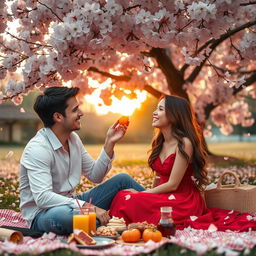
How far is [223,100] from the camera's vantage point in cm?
1678

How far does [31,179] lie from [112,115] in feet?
141

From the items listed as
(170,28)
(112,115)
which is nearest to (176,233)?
(170,28)

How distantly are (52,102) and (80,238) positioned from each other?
→ 4.51ft

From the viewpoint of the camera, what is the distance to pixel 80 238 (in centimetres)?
447

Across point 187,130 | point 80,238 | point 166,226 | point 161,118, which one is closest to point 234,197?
point 187,130

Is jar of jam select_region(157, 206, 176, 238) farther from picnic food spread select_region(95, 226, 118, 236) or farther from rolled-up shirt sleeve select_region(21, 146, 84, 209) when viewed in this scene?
rolled-up shirt sleeve select_region(21, 146, 84, 209)

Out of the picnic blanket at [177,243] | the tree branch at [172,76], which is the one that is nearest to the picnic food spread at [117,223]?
the picnic blanket at [177,243]

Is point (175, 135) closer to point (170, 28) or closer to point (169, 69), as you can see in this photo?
point (170, 28)

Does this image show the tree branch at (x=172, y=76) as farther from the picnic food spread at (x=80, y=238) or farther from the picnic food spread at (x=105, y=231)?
the picnic food spread at (x=80, y=238)

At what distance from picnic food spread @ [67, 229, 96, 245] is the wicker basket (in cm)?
197

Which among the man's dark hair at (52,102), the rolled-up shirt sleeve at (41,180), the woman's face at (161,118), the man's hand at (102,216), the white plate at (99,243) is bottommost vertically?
the white plate at (99,243)

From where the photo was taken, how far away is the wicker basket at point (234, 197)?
19.4ft

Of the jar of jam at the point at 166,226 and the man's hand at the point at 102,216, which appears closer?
the jar of jam at the point at 166,226

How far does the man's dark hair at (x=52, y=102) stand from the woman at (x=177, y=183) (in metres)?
0.99
